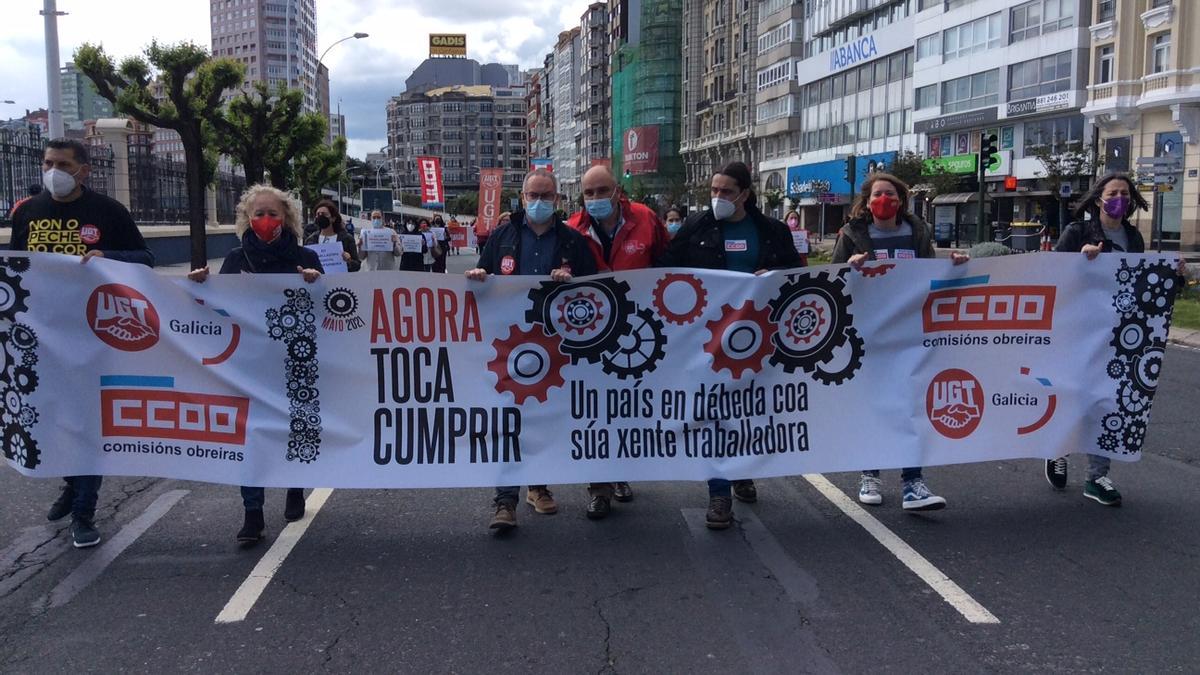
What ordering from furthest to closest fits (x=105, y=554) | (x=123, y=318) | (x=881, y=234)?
(x=881, y=234), (x=123, y=318), (x=105, y=554)

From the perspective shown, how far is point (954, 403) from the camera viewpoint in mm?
6012

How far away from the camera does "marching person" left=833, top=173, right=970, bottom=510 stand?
20.2 ft

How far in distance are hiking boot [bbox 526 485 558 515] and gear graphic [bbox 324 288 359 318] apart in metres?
1.42

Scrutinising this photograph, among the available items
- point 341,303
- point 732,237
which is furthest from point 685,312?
point 341,303

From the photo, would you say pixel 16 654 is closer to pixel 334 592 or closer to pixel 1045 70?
pixel 334 592

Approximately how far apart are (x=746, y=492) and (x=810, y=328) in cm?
113

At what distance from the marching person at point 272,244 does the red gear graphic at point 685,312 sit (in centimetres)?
185

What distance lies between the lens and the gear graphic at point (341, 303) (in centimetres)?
577

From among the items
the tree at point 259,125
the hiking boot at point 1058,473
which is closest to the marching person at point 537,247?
the hiking boot at point 1058,473

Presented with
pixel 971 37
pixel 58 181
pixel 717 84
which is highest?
pixel 717 84

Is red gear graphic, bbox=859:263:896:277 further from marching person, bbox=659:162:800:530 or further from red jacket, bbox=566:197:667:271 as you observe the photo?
red jacket, bbox=566:197:667:271

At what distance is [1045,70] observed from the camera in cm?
4881

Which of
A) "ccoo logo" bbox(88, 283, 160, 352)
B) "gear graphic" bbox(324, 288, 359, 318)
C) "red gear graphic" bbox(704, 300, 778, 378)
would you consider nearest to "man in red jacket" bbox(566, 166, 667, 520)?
"red gear graphic" bbox(704, 300, 778, 378)

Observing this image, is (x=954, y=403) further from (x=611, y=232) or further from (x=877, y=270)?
(x=611, y=232)
